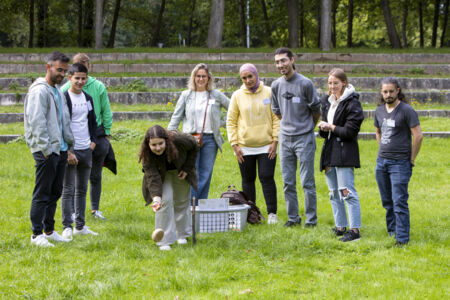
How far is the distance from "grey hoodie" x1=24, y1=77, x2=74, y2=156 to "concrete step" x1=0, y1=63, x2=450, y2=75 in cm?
1523

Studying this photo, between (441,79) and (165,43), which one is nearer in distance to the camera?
(441,79)

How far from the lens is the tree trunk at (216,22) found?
27031mm

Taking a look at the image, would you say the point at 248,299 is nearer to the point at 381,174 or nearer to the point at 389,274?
the point at 389,274

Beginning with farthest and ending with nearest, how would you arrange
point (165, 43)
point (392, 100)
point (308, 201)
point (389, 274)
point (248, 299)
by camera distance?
point (165, 43) → point (308, 201) → point (392, 100) → point (389, 274) → point (248, 299)

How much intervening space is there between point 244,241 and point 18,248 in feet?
7.79

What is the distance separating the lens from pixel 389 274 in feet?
17.6

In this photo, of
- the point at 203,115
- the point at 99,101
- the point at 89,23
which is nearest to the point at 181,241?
the point at 203,115

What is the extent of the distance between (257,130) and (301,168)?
2.39 feet

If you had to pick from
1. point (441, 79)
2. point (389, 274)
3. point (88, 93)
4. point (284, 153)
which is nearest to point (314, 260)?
point (389, 274)

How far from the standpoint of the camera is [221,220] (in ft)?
23.1

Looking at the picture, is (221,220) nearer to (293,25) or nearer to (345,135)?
(345,135)

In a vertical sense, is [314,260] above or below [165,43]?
below

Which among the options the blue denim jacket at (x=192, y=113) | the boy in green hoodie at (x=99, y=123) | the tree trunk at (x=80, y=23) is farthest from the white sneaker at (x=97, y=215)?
the tree trunk at (x=80, y=23)

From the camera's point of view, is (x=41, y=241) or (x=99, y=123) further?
(x=99, y=123)
